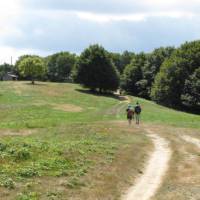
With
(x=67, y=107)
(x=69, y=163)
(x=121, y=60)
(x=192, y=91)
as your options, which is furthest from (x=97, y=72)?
(x=69, y=163)

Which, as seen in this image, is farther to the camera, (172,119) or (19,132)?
(172,119)

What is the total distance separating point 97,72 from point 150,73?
2321cm

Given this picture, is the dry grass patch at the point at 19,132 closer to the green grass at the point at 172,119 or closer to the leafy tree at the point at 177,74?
the green grass at the point at 172,119

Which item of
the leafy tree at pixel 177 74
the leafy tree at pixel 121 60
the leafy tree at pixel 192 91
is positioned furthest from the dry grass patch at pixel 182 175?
the leafy tree at pixel 121 60

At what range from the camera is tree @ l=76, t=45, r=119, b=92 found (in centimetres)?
11819

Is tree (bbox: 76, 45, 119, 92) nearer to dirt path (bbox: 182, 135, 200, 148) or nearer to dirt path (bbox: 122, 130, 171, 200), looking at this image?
dirt path (bbox: 182, 135, 200, 148)

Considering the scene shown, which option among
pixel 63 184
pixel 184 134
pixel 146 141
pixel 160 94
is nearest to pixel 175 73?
pixel 160 94

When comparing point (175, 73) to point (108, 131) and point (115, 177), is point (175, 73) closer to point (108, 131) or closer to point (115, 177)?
point (108, 131)

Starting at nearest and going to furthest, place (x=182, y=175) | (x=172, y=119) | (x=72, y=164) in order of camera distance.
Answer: (x=72, y=164) < (x=182, y=175) < (x=172, y=119)

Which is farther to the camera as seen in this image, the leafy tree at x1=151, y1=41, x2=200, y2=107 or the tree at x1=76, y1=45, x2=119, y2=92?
the tree at x1=76, y1=45, x2=119, y2=92

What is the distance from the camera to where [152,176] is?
24.9 m

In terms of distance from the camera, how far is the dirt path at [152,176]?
20.8m

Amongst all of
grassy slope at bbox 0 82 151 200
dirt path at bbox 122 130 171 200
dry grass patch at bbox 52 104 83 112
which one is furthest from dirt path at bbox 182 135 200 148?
dry grass patch at bbox 52 104 83 112

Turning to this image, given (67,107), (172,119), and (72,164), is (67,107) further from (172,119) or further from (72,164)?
(72,164)
